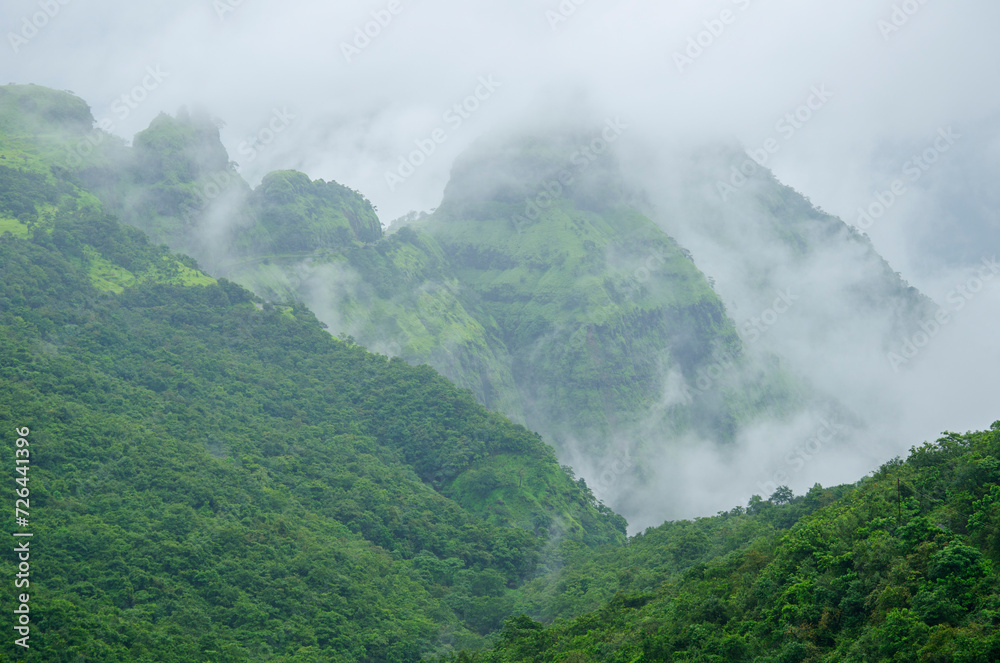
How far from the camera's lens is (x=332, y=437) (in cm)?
9881

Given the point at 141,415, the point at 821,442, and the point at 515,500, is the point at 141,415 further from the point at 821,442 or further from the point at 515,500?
the point at 821,442

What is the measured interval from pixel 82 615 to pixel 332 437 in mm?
48416

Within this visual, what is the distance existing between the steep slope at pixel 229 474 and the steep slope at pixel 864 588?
23.7m

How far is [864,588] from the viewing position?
31.7 m

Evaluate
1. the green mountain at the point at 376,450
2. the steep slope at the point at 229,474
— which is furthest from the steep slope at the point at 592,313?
the steep slope at the point at 229,474

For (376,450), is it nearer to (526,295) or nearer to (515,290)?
(526,295)

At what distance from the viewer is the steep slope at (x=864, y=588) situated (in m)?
27.6

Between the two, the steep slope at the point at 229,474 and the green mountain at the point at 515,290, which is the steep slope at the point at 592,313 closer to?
the green mountain at the point at 515,290

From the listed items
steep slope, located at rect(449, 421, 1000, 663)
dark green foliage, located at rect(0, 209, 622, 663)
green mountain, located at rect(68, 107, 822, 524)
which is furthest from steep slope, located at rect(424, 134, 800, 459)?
steep slope, located at rect(449, 421, 1000, 663)

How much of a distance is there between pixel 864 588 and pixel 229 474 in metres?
60.2

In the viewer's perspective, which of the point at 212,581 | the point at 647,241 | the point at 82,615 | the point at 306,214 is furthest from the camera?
Answer: the point at 647,241

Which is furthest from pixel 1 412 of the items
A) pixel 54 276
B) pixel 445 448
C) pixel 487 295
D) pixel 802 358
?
pixel 802 358

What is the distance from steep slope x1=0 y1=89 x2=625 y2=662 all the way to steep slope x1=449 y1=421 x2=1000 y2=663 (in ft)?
77.7

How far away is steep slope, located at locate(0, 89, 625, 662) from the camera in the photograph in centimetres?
5925
